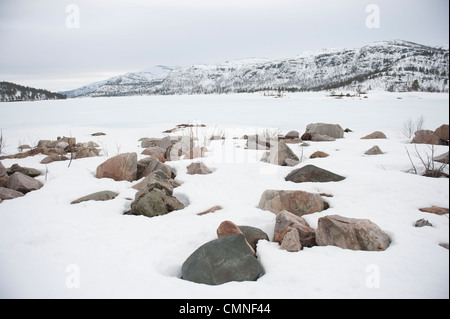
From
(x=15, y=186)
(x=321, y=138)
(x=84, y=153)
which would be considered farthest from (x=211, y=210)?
(x=321, y=138)

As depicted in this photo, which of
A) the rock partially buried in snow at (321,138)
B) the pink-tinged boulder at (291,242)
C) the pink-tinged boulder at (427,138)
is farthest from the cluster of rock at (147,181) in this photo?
the pink-tinged boulder at (427,138)

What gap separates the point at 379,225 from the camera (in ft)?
9.82

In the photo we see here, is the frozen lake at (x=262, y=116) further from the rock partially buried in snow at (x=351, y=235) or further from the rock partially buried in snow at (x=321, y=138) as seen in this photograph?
the rock partially buried in snow at (x=351, y=235)

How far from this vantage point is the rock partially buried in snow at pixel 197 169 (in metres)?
5.44

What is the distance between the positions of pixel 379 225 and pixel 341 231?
24.8 inches

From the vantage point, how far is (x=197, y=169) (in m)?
5.46

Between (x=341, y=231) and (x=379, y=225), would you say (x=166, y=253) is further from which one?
(x=379, y=225)

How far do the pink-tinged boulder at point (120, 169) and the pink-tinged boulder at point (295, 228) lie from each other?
325 cm

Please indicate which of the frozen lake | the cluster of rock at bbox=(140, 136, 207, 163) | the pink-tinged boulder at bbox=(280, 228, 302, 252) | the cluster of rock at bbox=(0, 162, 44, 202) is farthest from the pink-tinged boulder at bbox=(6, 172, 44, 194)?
the frozen lake

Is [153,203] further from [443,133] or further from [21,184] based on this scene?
[443,133]

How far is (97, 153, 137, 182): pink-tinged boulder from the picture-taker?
5.18m

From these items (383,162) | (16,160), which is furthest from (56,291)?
(16,160)

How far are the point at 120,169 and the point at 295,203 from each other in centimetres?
340

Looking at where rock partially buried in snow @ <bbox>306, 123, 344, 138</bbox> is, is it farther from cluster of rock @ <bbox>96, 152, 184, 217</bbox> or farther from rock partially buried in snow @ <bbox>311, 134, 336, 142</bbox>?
cluster of rock @ <bbox>96, 152, 184, 217</bbox>
